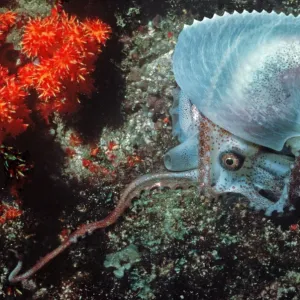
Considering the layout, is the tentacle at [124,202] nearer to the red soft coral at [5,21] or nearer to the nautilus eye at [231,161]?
the nautilus eye at [231,161]

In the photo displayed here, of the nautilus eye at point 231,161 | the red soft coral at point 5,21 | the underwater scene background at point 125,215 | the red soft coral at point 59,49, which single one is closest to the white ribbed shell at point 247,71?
the nautilus eye at point 231,161

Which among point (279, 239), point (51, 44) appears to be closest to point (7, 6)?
point (51, 44)

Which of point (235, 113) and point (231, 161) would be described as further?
point (231, 161)

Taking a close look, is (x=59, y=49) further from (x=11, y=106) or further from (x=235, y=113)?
(x=235, y=113)

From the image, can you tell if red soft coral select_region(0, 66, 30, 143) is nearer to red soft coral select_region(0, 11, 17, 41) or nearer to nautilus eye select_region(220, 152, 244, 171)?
red soft coral select_region(0, 11, 17, 41)

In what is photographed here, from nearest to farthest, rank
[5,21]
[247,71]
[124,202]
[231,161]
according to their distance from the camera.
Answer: [247,71] < [5,21] < [231,161] < [124,202]

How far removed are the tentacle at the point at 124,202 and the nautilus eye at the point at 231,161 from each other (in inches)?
10.0

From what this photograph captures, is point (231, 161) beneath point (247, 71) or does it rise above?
beneath

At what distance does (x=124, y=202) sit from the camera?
3.38 metres

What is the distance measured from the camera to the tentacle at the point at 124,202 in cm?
332

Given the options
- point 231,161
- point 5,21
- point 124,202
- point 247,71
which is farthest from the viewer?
point 124,202

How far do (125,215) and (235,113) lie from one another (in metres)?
1.31

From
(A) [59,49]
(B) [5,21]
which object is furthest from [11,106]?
(B) [5,21]

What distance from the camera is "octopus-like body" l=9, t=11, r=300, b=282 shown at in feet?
8.98
